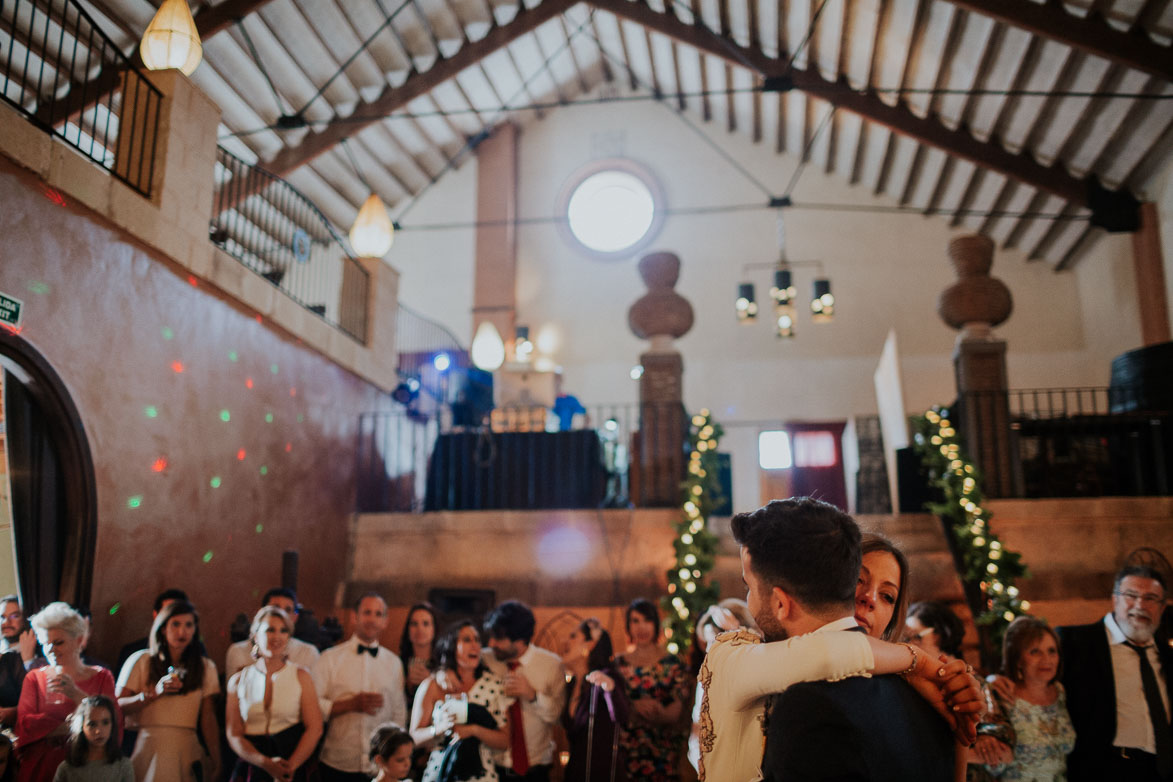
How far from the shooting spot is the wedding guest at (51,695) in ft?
12.0

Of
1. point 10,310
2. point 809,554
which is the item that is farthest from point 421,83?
point 809,554

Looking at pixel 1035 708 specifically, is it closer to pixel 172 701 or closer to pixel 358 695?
pixel 358 695

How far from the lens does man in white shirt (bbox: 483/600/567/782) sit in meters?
3.88

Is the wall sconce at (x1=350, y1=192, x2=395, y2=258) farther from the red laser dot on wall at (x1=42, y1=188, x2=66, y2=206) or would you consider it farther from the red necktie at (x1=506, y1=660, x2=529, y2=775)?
the red necktie at (x1=506, y1=660, x2=529, y2=775)

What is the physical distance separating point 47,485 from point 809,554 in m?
4.28

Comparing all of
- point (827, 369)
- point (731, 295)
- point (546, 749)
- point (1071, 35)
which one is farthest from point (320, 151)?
point (546, 749)

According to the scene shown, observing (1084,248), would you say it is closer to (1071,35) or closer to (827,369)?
(827,369)

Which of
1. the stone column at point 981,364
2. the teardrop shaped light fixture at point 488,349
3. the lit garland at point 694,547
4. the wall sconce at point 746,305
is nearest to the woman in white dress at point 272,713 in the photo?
the lit garland at point 694,547

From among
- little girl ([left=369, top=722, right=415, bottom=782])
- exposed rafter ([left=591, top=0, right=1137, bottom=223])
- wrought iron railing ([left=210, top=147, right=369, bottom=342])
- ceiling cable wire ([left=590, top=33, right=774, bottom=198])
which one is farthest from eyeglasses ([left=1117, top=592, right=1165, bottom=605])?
ceiling cable wire ([left=590, top=33, right=774, bottom=198])

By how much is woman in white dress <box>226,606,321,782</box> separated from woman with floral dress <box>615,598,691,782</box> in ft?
4.52

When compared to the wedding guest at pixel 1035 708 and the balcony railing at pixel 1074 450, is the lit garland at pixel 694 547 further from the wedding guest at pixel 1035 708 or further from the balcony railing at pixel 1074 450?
the wedding guest at pixel 1035 708

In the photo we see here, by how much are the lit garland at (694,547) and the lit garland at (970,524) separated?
1700mm

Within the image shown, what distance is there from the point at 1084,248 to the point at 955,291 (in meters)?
5.26

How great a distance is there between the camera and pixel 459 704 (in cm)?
379
